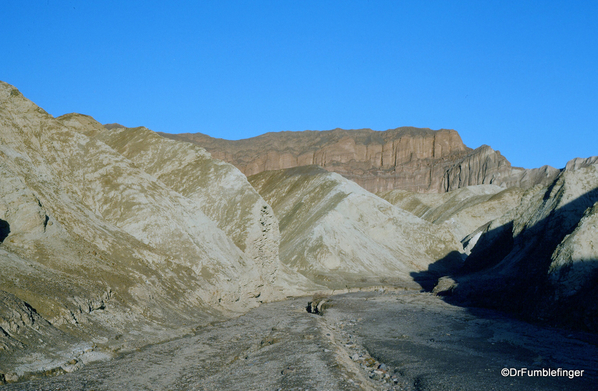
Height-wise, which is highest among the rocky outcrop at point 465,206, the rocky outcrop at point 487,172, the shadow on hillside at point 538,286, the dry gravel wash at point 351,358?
the rocky outcrop at point 487,172

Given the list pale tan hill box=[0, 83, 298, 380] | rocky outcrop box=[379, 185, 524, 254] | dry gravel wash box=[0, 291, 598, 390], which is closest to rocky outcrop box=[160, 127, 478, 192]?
rocky outcrop box=[379, 185, 524, 254]

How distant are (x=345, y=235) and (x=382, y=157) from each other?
103904 millimetres

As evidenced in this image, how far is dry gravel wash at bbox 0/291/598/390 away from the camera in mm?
15602

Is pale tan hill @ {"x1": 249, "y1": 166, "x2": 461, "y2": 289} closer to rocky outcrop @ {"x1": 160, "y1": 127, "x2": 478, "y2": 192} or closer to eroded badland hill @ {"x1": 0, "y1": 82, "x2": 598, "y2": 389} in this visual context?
eroded badland hill @ {"x1": 0, "y1": 82, "x2": 598, "y2": 389}

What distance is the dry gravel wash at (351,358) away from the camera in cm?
1560

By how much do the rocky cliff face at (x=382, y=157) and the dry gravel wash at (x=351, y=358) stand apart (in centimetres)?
12915

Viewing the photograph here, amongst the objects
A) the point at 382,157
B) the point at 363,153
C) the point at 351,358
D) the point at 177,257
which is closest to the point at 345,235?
the point at 177,257

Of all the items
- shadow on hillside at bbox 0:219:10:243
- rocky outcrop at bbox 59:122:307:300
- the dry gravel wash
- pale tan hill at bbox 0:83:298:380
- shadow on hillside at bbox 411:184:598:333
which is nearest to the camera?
the dry gravel wash

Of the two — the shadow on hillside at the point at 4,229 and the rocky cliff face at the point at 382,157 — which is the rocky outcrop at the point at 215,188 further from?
the rocky cliff face at the point at 382,157

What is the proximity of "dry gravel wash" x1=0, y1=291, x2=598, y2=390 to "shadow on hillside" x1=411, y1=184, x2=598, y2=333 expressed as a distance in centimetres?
170

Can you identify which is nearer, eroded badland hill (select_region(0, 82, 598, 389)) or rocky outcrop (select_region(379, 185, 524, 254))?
eroded badland hill (select_region(0, 82, 598, 389))

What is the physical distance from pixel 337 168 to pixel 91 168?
449 feet

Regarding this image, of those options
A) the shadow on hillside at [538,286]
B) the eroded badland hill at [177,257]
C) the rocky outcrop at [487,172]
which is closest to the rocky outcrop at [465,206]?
the rocky outcrop at [487,172]

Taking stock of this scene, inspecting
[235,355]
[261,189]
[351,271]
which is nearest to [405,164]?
[261,189]
